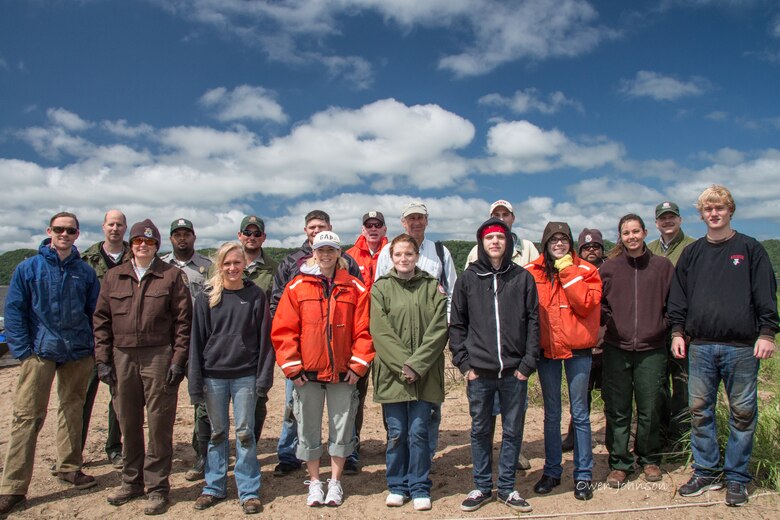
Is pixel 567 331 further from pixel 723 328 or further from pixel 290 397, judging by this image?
pixel 290 397

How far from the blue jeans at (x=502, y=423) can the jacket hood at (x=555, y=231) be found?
3.86 ft

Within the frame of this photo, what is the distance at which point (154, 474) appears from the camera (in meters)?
4.45

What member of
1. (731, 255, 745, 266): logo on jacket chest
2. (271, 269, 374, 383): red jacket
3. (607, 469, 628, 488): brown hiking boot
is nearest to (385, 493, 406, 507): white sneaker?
(271, 269, 374, 383): red jacket

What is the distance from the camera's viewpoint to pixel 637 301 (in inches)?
180

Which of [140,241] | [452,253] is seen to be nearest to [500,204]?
[452,253]

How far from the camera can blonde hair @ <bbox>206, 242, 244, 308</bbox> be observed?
14.3ft

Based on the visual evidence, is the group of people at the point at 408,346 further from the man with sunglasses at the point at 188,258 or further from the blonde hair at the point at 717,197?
the man with sunglasses at the point at 188,258

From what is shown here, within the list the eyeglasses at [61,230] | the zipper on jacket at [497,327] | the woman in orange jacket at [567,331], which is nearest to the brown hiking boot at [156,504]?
the eyeglasses at [61,230]

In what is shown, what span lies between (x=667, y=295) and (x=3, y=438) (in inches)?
295

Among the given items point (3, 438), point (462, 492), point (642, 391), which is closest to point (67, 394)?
point (3, 438)

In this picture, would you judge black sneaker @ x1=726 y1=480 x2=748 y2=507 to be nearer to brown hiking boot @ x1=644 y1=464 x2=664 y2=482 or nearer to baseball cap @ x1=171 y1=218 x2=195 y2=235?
brown hiking boot @ x1=644 y1=464 x2=664 y2=482

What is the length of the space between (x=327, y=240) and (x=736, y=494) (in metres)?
3.80

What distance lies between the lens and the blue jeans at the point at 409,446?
167 inches

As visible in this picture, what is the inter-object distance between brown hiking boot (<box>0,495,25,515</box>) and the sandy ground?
0.27ft
